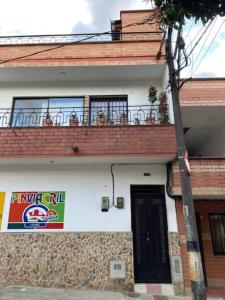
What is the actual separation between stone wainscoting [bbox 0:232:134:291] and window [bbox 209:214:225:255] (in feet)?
10.2

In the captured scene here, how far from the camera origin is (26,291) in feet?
22.1

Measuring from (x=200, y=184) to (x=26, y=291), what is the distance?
5.23 metres

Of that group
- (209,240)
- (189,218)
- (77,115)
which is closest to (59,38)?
(77,115)

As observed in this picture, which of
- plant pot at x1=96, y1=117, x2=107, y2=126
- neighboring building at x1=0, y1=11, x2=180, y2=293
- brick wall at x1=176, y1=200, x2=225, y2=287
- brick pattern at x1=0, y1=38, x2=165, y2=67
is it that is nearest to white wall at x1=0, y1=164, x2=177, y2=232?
neighboring building at x1=0, y1=11, x2=180, y2=293

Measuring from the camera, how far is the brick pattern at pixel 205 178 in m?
7.45

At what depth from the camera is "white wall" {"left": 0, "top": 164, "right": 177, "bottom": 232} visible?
7.79m

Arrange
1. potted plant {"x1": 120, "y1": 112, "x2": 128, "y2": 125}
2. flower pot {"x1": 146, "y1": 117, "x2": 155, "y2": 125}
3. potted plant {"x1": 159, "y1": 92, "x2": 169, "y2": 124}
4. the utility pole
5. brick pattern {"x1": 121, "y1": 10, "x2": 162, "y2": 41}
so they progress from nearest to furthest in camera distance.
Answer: the utility pole → flower pot {"x1": 146, "y1": 117, "x2": 155, "y2": 125} → potted plant {"x1": 159, "y1": 92, "x2": 169, "y2": 124} → potted plant {"x1": 120, "y1": 112, "x2": 128, "y2": 125} → brick pattern {"x1": 121, "y1": 10, "x2": 162, "y2": 41}

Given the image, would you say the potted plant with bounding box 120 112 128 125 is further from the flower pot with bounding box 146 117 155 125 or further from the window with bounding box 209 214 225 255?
the window with bounding box 209 214 225 255

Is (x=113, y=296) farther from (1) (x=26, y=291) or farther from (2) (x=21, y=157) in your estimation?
(2) (x=21, y=157)

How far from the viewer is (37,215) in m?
7.93

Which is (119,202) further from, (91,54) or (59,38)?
(59,38)

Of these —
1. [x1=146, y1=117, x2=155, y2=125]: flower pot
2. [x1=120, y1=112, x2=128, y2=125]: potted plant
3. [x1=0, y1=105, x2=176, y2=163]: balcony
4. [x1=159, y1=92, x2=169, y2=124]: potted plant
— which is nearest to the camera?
[x1=0, y1=105, x2=176, y2=163]: balcony

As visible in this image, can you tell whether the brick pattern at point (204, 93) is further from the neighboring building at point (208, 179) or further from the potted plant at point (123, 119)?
the potted plant at point (123, 119)

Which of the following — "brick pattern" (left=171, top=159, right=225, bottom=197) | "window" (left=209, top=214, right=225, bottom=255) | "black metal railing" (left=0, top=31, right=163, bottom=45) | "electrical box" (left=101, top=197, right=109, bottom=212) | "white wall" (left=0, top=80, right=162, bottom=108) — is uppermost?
"black metal railing" (left=0, top=31, right=163, bottom=45)
